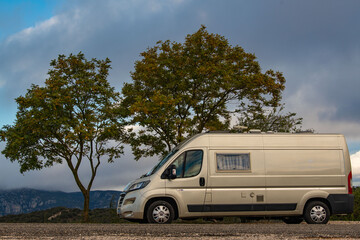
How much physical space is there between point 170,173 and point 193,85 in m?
15.3

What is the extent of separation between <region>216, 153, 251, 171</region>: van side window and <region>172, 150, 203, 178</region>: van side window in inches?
22.7

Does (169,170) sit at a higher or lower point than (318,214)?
higher

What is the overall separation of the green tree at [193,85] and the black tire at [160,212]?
41.9 ft

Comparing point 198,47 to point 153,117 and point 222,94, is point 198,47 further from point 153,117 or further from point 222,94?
point 153,117

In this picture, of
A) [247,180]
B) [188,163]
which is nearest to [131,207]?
[188,163]

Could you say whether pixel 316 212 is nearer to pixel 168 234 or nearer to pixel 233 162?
pixel 233 162

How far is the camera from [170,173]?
39.5ft

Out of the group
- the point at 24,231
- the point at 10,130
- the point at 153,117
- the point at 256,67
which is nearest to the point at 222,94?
the point at 256,67

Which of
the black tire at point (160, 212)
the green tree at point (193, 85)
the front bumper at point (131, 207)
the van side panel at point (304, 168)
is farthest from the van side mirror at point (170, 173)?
the green tree at point (193, 85)

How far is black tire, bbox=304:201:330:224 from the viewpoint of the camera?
12.8m

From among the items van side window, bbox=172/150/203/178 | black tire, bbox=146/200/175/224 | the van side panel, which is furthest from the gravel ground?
the van side panel

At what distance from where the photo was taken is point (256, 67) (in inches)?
1106

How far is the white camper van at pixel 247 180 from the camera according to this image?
39.5 ft

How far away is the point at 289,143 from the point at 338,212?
2.56 meters
